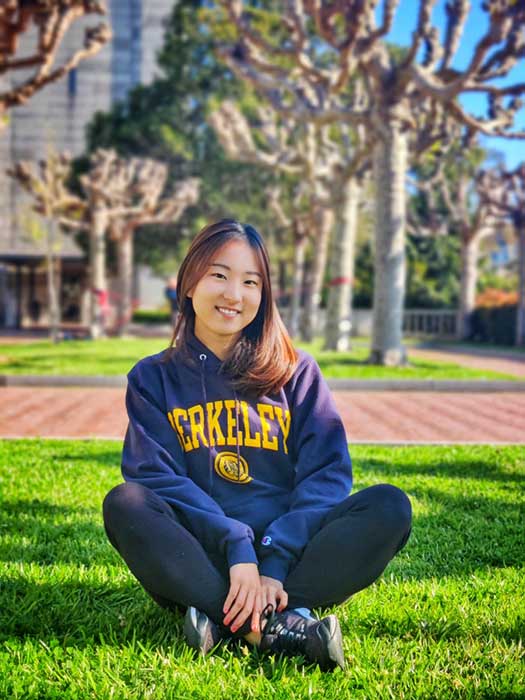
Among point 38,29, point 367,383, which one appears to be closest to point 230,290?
point 367,383

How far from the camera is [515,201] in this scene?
23.6 m

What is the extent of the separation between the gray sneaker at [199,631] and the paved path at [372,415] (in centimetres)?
387

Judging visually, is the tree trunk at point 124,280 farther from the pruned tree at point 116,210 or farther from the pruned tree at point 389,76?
the pruned tree at point 389,76

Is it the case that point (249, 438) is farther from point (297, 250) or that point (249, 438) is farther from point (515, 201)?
point (515, 201)

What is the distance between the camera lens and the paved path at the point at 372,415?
651 centimetres

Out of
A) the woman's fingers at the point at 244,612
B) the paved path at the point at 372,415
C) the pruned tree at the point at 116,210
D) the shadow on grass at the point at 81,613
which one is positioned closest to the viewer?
the woman's fingers at the point at 244,612

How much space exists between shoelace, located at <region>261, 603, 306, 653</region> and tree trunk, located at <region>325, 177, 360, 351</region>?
13.5 metres

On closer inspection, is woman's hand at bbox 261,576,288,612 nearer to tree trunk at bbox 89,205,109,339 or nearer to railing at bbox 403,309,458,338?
tree trunk at bbox 89,205,109,339

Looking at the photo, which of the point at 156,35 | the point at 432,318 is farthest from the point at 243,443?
A: the point at 156,35

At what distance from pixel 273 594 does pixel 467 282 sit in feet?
84.6

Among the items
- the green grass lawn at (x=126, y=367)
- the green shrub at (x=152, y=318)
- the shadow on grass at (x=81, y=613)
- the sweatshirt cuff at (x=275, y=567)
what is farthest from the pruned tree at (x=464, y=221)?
the sweatshirt cuff at (x=275, y=567)

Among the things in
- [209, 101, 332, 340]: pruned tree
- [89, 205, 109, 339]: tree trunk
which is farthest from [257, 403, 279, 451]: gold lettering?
[89, 205, 109, 339]: tree trunk

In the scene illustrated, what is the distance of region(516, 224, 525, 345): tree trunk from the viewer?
21.9m

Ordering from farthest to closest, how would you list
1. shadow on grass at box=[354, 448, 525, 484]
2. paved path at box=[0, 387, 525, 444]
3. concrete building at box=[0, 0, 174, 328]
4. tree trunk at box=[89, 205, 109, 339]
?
concrete building at box=[0, 0, 174, 328], tree trunk at box=[89, 205, 109, 339], paved path at box=[0, 387, 525, 444], shadow on grass at box=[354, 448, 525, 484]
